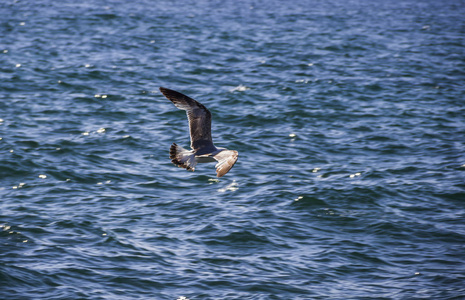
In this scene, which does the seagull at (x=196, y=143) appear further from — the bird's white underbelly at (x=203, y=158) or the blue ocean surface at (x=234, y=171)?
the blue ocean surface at (x=234, y=171)

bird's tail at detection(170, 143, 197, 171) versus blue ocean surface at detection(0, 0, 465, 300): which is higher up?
bird's tail at detection(170, 143, 197, 171)

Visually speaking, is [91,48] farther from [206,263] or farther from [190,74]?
[206,263]

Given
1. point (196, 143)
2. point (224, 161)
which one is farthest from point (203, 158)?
point (224, 161)

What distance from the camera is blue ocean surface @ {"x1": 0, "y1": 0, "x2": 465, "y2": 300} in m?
13.1

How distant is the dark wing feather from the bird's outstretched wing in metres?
0.74

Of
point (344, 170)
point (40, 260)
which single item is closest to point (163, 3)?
point (344, 170)

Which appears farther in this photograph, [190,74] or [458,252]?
[190,74]

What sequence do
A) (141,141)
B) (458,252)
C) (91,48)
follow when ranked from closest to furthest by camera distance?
(458,252) < (141,141) < (91,48)

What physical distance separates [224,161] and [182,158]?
93 cm

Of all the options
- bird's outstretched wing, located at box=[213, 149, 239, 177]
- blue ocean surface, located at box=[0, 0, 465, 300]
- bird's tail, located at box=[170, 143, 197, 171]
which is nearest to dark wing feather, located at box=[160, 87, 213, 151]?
bird's tail, located at box=[170, 143, 197, 171]

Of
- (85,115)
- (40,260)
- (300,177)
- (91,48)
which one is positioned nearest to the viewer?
(40,260)

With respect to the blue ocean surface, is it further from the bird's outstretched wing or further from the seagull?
the bird's outstretched wing

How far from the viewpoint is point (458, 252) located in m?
14.4

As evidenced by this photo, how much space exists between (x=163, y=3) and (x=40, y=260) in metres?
35.6
